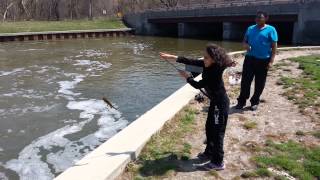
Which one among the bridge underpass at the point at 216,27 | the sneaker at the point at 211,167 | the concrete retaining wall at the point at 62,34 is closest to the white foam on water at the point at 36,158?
the sneaker at the point at 211,167

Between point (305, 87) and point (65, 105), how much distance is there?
688cm

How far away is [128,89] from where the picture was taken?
15195 mm

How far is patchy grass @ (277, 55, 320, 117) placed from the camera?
9.06m

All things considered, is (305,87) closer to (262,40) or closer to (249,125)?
(262,40)

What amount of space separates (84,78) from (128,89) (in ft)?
11.7

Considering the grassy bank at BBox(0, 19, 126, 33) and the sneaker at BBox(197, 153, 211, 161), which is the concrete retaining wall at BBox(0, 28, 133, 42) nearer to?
the grassy bank at BBox(0, 19, 126, 33)

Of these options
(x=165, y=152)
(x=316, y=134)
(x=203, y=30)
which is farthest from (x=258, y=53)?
(x=203, y=30)

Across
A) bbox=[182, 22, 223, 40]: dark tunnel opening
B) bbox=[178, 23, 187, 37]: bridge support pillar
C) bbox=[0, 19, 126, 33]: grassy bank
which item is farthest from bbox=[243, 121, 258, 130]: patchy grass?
bbox=[0, 19, 126, 33]: grassy bank

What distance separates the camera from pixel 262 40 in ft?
27.2

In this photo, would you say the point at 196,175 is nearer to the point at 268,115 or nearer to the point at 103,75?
the point at 268,115

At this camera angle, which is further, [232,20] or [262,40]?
[232,20]

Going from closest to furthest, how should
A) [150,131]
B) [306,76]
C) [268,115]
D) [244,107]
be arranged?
[150,131]
[268,115]
[244,107]
[306,76]

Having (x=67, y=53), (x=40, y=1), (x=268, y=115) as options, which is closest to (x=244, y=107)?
(x=268, y=115)

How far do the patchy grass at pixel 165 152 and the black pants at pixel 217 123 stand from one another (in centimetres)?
52
